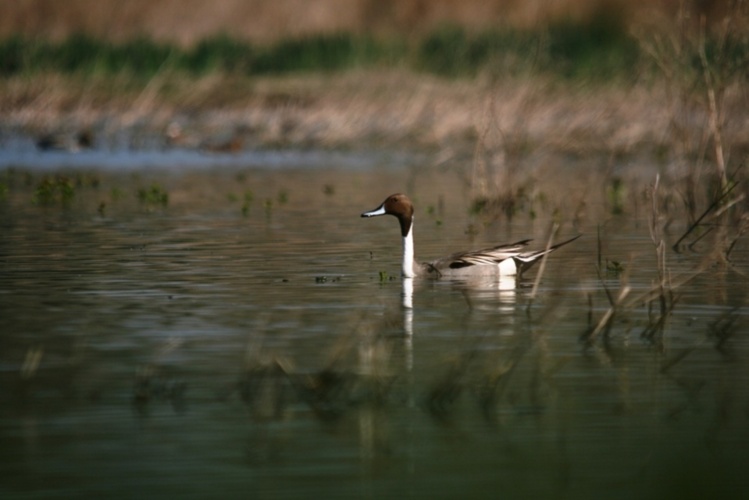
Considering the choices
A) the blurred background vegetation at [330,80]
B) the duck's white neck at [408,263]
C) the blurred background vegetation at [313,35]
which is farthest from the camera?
the blurred background vegetation at [313,35]

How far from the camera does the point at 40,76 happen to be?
3456 cm

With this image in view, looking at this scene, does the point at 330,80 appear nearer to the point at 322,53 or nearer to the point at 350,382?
the point at 322,53

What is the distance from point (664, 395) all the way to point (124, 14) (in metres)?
40.8

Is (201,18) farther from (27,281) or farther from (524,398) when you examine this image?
(524,398)

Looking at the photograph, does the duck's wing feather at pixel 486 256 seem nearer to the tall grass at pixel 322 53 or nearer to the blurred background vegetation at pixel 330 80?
the blurred background vegetation at pixel 330 80

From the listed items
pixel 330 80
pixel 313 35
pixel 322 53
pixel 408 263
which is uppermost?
pixel 313 35

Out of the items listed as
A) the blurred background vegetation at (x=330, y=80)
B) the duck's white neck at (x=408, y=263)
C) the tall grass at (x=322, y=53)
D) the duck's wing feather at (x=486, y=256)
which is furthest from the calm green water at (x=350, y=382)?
the tall grass at (x=322, y=53)

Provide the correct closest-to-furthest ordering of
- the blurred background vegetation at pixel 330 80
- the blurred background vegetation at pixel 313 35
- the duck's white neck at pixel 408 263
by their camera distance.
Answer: the duck's white neck at pixel 408 263
the blurred background vegetation at pixel 330 80
the blurred background vegetation at pixel 313 35

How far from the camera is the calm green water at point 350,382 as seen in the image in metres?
7.58

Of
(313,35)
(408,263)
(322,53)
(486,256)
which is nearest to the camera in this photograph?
(486,256)

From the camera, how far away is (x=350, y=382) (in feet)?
31.0

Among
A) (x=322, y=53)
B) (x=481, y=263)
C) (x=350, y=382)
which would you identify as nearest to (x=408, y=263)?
(x=481, y=263)

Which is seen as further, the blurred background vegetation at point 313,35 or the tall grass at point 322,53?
the blurred background vegetation at point 313,35

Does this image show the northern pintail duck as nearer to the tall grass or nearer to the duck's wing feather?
the duck's wing feather
